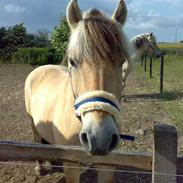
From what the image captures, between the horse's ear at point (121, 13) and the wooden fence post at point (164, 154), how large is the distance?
0.97m

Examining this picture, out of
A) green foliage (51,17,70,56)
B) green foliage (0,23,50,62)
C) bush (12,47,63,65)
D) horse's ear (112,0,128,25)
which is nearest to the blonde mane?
horse's ear (112,0,128,25)

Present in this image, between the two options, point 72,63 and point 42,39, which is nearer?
point 72,63

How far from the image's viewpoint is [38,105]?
165 inches

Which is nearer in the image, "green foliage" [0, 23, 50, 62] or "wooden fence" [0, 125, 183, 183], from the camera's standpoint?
"wooden fence" [0, 125, 183, 183]

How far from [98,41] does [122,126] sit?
4.54m

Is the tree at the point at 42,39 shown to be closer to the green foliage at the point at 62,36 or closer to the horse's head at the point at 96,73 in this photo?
the green foliage at the point at 62,36

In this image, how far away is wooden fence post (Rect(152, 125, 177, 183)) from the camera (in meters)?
1.88

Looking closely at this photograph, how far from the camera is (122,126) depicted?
21.3 ft

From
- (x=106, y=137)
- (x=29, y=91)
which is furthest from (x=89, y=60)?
(x=29, y=91)

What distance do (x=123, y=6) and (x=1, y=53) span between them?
103 feet

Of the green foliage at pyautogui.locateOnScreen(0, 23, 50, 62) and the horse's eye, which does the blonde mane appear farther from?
the green foliage at pyautogui.locateOnScreen(0, 23, 50, 62)

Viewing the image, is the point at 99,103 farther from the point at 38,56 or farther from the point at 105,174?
the point at 38,56

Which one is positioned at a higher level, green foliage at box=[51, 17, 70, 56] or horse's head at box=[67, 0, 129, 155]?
green foliage at box=[51, 17, 70, 56]

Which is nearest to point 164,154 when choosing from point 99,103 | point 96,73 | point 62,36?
point 99,103
